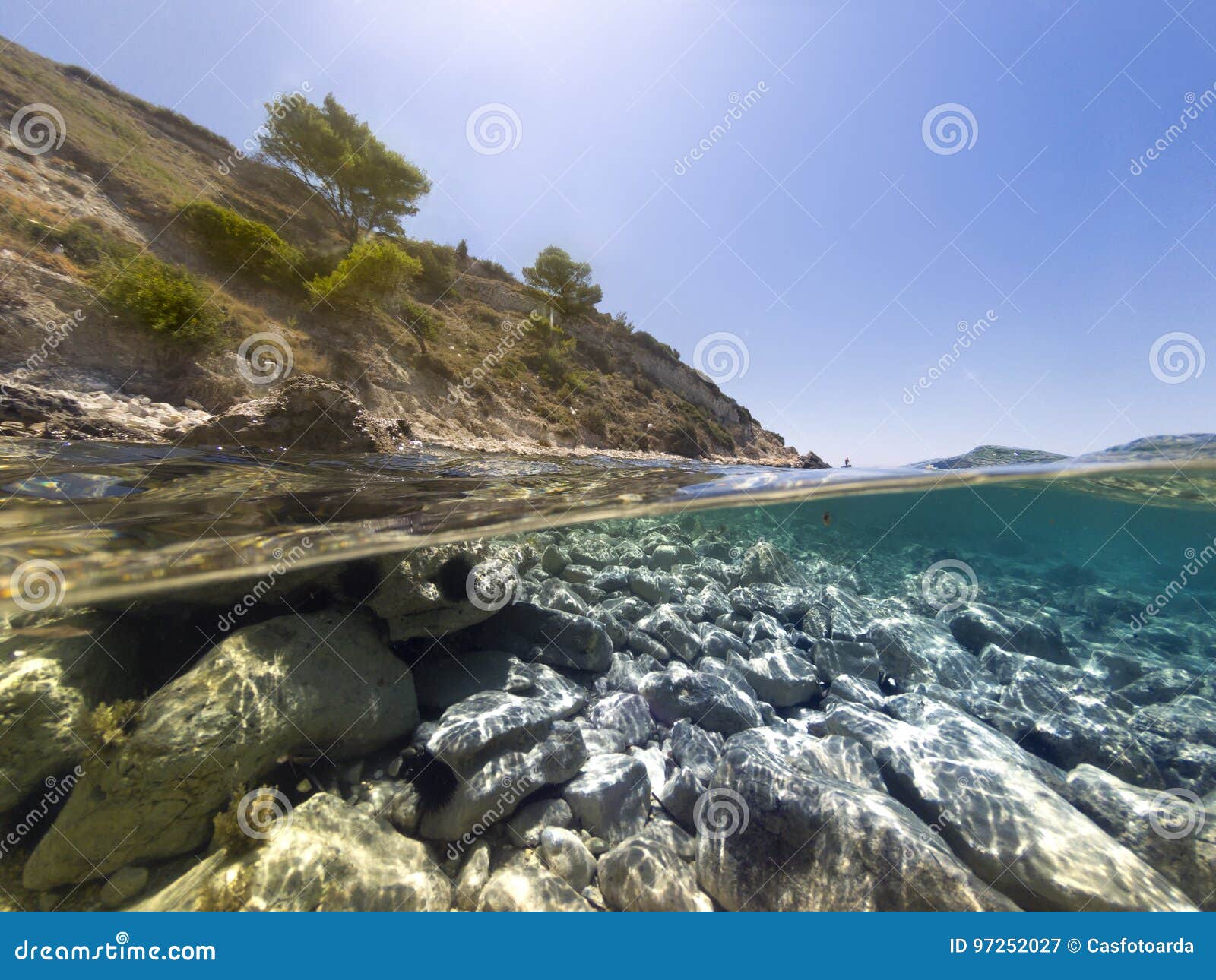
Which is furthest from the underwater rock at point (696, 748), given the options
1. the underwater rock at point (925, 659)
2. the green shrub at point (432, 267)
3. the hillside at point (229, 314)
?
the green shrub at point (432, 267)

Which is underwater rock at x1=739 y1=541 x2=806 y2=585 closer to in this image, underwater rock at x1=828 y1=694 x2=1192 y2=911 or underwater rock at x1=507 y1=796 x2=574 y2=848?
underwater rock at x1=828 y1=694 x2=1192 y2=911

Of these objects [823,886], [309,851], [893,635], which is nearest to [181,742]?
[309,851]

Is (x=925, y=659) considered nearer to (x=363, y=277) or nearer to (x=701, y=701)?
(x=701, y=701)

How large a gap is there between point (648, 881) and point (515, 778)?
1.41 meters

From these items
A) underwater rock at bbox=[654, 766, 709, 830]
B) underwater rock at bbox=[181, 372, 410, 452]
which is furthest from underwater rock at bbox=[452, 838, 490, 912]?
underwater rock at bbox=[181, 372, 410, 452]

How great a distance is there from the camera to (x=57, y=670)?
384cm

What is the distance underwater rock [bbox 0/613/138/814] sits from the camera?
350cm

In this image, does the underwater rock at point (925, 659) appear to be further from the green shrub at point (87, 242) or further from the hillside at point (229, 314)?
the green shrub at point (87, 242)

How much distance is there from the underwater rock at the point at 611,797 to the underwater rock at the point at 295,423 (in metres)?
7.10

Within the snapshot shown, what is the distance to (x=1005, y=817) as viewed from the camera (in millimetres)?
3988

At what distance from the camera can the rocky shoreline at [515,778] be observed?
3.27m

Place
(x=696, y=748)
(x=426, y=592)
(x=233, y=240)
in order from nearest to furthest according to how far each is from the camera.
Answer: (x=696, y=748), (x=426, y=592), (x=233, y=240)

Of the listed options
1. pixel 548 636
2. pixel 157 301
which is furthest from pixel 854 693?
pixel 157 301

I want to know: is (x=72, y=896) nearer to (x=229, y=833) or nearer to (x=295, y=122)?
(x=229, y=833)
